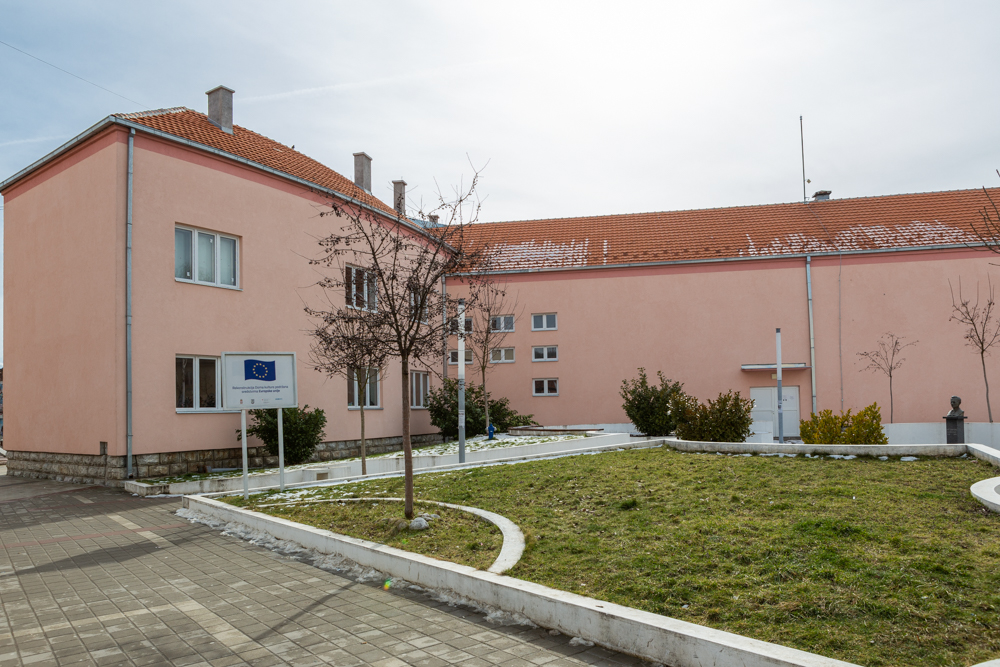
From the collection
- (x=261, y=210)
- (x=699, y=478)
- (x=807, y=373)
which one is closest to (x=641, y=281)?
(x=807, y=373)

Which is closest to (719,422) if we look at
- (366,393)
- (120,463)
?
(366,393)

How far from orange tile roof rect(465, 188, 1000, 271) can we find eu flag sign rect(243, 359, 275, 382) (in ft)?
46.8

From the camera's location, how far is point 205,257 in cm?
1695

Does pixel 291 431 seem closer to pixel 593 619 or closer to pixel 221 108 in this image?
pixel 221 108

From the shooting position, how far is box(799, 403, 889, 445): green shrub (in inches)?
580

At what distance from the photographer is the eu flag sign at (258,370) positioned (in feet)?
38.9

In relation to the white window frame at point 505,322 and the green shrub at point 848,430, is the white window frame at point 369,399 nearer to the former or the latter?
the white window frame at point 505,322

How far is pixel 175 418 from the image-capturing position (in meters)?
15.5

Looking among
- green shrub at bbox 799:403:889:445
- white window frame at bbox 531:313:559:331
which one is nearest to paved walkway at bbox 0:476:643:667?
green shrub at bbox 799:403:889:445

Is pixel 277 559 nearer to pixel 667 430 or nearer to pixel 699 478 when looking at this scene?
pixel 699 478

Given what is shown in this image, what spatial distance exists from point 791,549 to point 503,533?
9.45ft

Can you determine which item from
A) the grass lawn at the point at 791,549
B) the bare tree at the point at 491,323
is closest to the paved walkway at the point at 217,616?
the grass lawn at the point at 791,549

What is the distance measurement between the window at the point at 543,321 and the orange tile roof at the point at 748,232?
6.56 ft

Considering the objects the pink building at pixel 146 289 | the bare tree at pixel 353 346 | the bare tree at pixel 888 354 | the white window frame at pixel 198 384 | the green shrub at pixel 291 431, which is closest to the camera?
the bare tree at pixel 353 346
